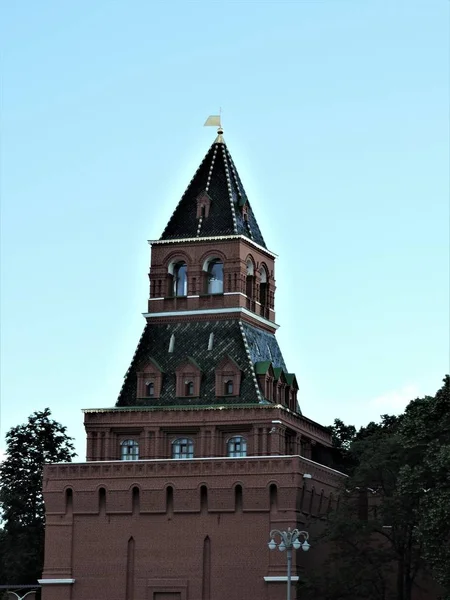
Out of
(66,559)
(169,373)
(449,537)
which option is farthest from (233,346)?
(449,537)

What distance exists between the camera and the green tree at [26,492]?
9006 centimetres

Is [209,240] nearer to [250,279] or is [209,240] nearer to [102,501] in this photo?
[250,279]

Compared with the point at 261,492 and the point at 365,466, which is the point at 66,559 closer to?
the point at 261,492

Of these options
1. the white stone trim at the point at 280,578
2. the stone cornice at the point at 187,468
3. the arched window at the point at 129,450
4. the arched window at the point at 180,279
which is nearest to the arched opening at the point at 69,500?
the stone cornice at the point at 187,468

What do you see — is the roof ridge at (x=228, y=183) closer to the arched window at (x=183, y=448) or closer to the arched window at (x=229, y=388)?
the arched window at (x=229, y=388)

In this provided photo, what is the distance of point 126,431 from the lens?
84.0 m

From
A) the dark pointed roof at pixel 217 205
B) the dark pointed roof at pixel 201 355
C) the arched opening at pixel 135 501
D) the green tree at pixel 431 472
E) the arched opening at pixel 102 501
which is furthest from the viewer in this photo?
the dark pointed roof at pixel 217 205

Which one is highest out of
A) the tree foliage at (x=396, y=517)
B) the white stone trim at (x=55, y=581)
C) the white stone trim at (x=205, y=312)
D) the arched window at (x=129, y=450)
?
the white stone trim at (x=205, y=312)

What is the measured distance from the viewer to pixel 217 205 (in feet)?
290

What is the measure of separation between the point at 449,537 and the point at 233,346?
1964 centimetres

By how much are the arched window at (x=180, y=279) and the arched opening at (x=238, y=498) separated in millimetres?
12783

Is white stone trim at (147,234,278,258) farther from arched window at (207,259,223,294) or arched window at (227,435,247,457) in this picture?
arched window at (227,435,247,457)

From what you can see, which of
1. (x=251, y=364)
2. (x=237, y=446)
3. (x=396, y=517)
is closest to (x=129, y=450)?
(x=237, y=446)

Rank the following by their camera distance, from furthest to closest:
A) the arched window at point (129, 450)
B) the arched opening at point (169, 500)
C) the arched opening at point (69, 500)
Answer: the arched window at point (129, 450) → the arched opening at point (69, 500) → the arched opening at point (169, 500)
